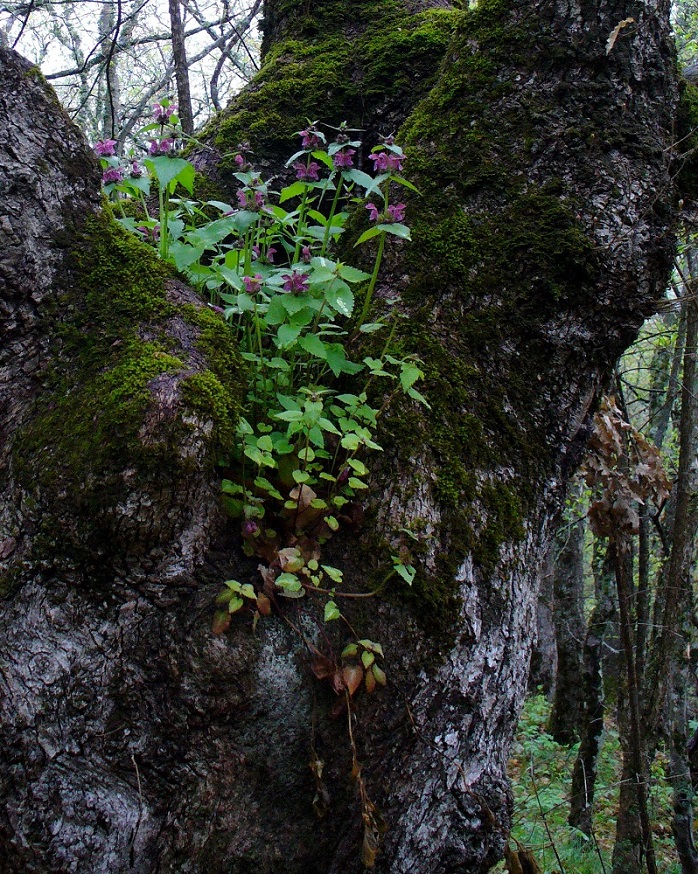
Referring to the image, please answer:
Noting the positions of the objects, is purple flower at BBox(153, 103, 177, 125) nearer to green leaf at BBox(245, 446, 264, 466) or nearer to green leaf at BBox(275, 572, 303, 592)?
green leaf at BBox(245, 446, 264, 466)

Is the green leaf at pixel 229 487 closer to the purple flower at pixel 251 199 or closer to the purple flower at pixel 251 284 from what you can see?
the purple flower at pixel 251 284

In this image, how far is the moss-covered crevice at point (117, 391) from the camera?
1612mm

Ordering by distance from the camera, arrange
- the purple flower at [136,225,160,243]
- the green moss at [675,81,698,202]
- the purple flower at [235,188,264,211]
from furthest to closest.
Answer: the green moss at [675,81,698,202] → the purple flower at [136,225,160,243] → the purple flower at [235,188,264,211]

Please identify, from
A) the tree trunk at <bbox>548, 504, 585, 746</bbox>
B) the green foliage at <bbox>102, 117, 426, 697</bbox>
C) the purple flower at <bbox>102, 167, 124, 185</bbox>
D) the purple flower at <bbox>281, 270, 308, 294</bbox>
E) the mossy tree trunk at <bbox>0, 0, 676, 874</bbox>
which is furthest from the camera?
the tree trunk at <bbox>548, 504, 585, 746</bbox>

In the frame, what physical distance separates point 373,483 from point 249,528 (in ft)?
1.24

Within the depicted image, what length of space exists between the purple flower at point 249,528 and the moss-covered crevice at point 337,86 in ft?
6.19

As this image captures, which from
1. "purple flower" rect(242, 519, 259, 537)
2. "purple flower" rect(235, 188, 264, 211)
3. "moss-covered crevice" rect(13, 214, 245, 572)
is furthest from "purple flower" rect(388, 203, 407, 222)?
"purple flower" rect(242, 519, 259, 537)

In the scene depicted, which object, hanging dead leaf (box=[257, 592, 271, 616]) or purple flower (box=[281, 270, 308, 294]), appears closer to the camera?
hanging dead leaf (box=[257, 592, 271, 616])

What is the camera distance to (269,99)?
313cm

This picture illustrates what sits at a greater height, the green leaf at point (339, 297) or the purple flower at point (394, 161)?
the purple flower at point (394, 161)

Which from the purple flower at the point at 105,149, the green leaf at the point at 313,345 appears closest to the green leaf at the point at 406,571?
the green leaf at the point at 313,345

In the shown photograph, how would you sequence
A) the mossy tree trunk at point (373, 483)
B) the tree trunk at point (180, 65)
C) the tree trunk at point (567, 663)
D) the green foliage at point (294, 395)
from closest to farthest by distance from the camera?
the mossy tree trunk at point (373, 483)
the green foliage at point (294, 395)
the tree trunk at point (180, 65)
the tree trunk at point (567, 663)

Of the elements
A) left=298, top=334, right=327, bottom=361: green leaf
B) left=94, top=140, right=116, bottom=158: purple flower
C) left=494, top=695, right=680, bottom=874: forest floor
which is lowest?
left=494, top=695, right=680, bottom=874: forest floor

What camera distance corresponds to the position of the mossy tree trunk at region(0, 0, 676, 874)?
1579 millimetres
